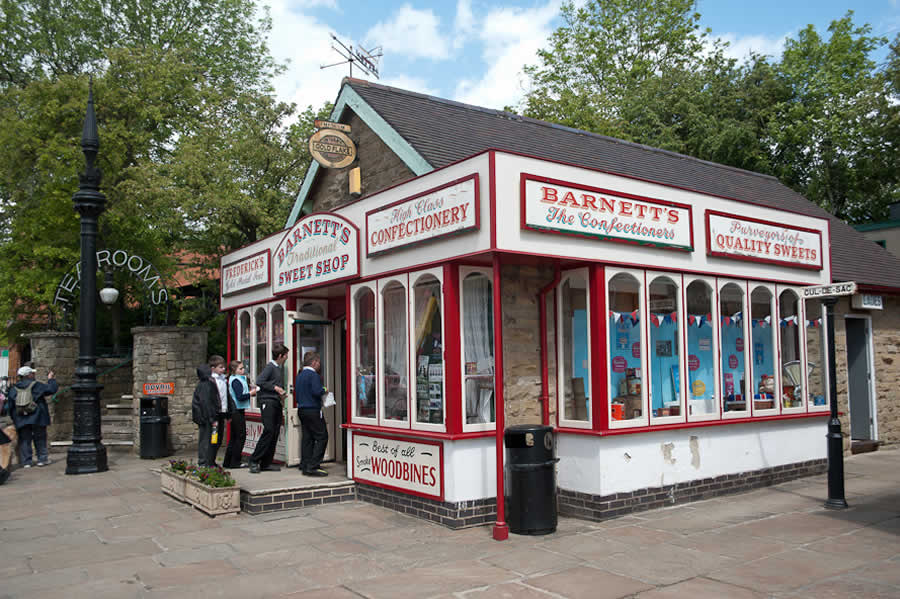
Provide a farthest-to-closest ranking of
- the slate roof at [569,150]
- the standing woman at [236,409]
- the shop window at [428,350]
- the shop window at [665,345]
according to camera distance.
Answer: the standing woman at [236,409] < the slate roof at [569,150] < the shop window at [665,345] < the shop window at [428,350]

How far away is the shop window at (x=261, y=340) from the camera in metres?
12.7

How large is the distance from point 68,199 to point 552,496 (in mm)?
16655

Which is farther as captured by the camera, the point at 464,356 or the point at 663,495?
the point at 663,495

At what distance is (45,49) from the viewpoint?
2427cm

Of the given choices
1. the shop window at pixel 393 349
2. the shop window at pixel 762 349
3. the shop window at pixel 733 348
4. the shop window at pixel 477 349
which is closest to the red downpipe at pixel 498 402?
the shop window at pixel 477 349

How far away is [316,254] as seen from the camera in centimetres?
1040

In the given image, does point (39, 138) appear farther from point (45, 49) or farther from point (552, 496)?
point (552, 496)

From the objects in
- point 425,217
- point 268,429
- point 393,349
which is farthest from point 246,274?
point 425,217

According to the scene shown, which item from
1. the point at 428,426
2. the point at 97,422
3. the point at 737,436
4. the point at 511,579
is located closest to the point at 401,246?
the point at 428,426

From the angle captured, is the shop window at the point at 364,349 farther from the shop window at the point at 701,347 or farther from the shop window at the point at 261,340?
the shop window at the point at 701,347

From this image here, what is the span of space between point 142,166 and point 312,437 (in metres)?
12.2

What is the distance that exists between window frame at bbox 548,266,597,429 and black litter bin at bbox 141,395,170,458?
29.8 feet

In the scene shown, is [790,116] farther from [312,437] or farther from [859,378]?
[312,437]

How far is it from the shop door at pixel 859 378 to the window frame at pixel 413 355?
9.25m
